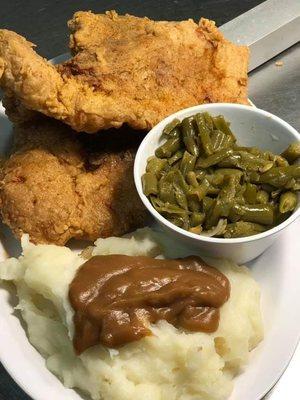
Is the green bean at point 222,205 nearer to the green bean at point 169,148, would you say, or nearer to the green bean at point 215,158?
the green bean at point 215,158

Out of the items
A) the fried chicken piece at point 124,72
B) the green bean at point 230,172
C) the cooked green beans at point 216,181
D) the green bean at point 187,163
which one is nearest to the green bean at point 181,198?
the cooked green beans at point 216,181

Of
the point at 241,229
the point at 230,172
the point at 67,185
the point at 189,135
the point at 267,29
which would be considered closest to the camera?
the point at 241,229

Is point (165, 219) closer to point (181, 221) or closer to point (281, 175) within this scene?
point (181, 221)

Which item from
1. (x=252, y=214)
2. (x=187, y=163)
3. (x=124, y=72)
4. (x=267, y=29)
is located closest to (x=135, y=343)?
(x=252, y=214)

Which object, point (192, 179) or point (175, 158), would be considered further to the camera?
point (175, 158)

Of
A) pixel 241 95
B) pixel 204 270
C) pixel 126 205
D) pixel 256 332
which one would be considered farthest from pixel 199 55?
pixel 256 332

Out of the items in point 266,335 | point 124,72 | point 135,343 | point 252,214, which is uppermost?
point 124,72
